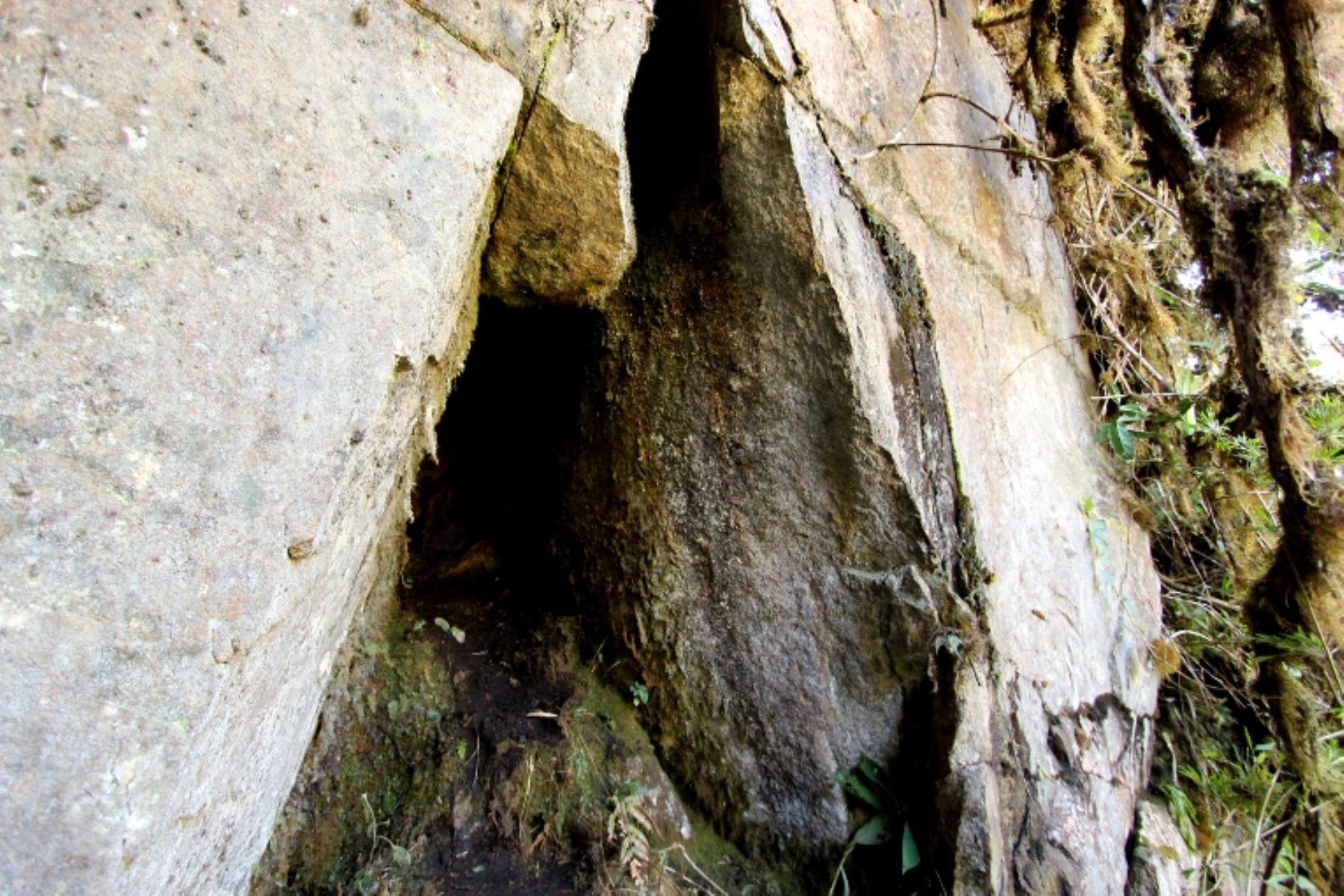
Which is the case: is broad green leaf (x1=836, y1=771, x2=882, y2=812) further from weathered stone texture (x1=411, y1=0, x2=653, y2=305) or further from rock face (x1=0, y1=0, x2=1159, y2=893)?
weathered stone texture (x1=411, y1=0, x2=653, y2=305)

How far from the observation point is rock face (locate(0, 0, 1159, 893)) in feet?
3.96

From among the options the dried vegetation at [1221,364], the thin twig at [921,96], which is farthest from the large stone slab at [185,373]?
the dried vegetation at [1221,364]

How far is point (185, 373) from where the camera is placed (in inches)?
51.0

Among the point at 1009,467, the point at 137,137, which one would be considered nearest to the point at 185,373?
the point at 137,137

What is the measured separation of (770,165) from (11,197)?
1.81 metres

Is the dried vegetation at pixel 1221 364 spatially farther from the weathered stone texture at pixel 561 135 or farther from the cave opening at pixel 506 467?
the cave opening at pixel 506 467

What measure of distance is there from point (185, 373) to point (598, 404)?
5.19 feet

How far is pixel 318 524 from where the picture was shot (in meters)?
1.44

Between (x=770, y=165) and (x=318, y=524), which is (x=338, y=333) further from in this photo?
(x=770, y=165)

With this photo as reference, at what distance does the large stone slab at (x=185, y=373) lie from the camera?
3.74 ft

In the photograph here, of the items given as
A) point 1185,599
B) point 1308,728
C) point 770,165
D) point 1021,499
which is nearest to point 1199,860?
point 1308,728

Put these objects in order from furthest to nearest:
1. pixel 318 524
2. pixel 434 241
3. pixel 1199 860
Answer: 1. pixel 1199 860
2. pixel 434 241
3. pixel 318 524

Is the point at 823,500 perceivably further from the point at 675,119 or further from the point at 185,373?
the point at 185,373

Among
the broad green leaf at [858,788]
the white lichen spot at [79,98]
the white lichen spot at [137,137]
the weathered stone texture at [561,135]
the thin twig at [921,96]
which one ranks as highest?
the thin twig at [921,96]
